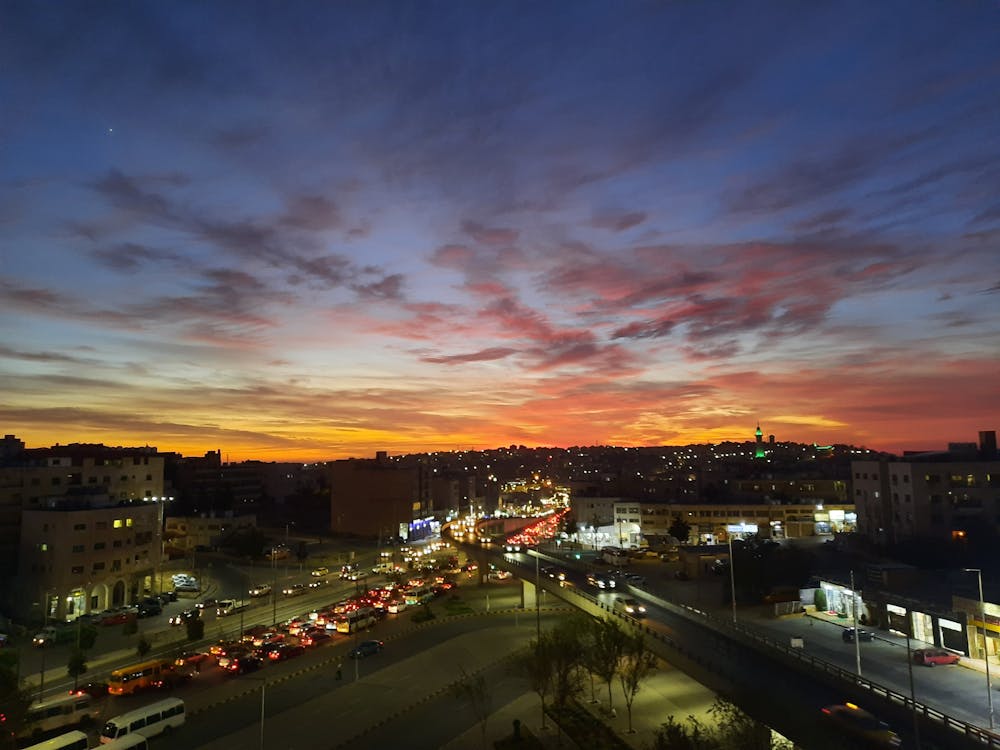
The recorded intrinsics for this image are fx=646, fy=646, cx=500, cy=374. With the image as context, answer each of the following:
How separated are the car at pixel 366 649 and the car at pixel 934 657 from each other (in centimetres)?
2993

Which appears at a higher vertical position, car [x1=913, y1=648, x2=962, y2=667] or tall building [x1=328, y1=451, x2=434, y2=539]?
tall building [x1=328, y1=451, x2=434, y2=539]

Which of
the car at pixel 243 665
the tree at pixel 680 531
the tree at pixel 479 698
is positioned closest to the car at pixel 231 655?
the car at pixel 243 665

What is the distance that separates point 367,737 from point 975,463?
63.8 metres

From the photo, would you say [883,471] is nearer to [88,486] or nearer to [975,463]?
[975,463]

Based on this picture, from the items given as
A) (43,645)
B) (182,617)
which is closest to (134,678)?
(43,645)

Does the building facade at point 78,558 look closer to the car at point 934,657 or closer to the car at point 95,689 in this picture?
the car at point 95,689

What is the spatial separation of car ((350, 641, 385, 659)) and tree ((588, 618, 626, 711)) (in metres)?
16.5

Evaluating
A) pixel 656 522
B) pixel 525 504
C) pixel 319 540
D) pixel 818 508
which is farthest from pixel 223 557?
pixel 525 504

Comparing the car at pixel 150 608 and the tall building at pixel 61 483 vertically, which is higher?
the tall building at pixel 61 483

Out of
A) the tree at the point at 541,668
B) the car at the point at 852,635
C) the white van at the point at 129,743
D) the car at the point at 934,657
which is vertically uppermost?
the tree at the point at 541,668

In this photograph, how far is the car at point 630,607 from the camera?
35591mm

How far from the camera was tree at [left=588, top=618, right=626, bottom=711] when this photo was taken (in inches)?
1121

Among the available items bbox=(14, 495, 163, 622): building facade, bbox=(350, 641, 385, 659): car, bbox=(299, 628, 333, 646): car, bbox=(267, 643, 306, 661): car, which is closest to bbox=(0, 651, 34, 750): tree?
bbox=(267, 643, 306, 661): car

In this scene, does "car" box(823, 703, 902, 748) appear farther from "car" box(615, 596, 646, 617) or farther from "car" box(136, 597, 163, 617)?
"car" box(136, 597, 163, 617)
